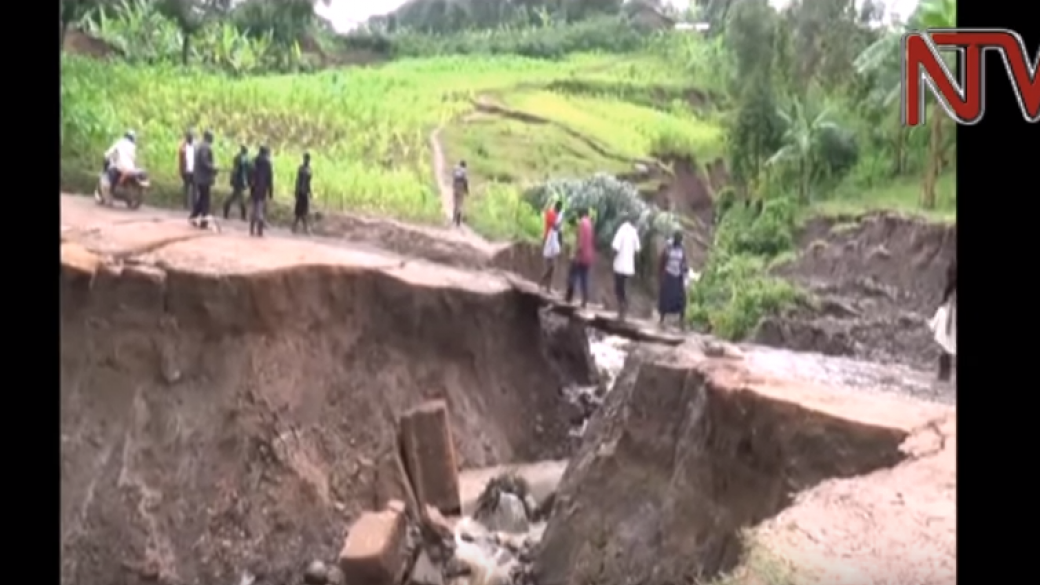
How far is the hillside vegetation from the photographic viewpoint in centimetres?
404

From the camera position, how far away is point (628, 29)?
4.22 m

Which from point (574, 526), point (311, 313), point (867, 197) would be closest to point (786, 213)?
point (867, 197)

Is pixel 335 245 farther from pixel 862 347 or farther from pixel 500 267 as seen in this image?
pixel 862 347

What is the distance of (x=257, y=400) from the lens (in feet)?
16.1

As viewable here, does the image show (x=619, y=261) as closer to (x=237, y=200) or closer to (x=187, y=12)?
(x=237, y=200)

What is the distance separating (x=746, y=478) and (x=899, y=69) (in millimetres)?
1464

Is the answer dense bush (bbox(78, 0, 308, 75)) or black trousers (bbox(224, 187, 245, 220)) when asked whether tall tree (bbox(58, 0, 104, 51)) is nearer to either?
dense bush (bbox(78, 0, 308, 75))

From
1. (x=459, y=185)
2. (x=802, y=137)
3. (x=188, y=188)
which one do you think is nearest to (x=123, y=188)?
(x=188, y=188)

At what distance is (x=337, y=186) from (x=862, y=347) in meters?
1.84

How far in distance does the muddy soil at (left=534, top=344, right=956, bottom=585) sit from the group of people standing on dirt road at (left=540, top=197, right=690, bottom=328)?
24 cm

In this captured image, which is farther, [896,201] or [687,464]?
[687,464]

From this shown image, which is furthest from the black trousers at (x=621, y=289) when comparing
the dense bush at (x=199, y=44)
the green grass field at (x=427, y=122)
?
the dense bush at (x=199, y=44)

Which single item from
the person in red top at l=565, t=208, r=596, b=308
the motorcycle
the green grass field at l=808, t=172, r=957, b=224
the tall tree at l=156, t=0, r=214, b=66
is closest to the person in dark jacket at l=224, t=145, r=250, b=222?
the motorcycle

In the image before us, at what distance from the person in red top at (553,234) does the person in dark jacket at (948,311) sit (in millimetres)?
1254
